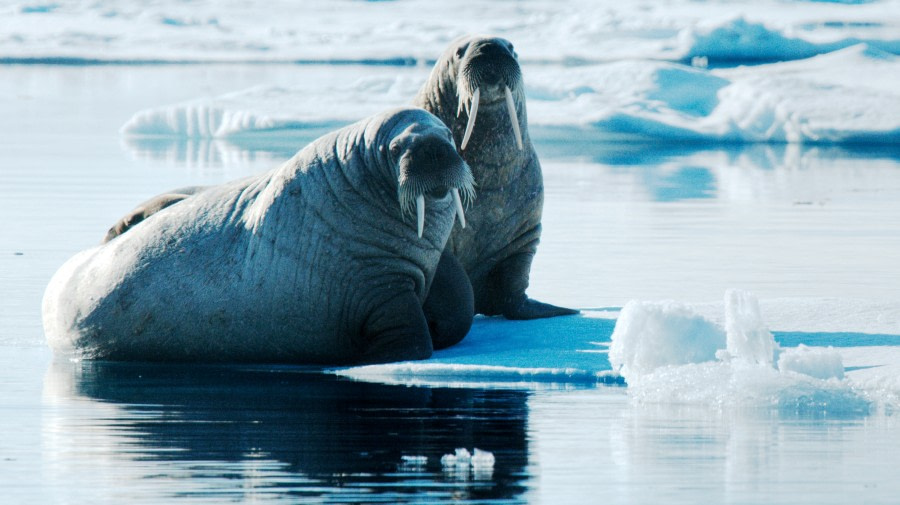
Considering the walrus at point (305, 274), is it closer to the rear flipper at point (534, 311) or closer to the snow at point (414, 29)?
the rear flipper at point (534, 311)

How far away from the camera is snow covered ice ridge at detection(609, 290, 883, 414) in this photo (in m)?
6.04

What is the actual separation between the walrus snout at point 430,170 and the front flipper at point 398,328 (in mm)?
400

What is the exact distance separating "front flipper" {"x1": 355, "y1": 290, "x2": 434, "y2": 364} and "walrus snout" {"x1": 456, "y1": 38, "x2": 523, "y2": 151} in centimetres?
105

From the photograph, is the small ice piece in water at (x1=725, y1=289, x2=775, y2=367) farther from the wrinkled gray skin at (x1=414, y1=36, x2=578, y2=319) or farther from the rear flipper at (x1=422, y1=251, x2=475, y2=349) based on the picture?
the wrinkled gray skin at (x1=414, y1=36, x2=578, y2=319)

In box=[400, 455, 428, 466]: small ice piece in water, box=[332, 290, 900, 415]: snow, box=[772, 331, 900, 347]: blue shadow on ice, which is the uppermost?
box=[772, 331, 900, 347]: blue shadow on ice

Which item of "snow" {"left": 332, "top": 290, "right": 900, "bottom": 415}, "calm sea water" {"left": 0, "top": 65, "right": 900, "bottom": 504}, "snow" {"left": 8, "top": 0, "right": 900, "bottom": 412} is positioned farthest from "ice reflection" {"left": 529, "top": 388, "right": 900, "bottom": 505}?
"snow" {"left": 8, "top": 0, "right": 900, "bottom": 412}

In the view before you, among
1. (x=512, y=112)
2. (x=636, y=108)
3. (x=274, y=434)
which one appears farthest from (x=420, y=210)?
(x=636, y=108)

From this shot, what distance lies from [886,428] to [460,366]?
5.95 ft

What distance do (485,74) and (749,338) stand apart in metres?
2.16

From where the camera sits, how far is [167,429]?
5660 millimetres

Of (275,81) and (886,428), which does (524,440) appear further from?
(275,81)

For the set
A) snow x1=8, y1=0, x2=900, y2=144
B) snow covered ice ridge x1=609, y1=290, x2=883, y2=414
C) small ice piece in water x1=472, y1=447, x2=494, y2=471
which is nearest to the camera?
small ice piece in water x1=472, y1=447, x2=494, y2=471

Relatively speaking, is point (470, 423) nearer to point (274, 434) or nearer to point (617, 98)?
point (274, 434)

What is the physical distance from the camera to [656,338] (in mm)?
6492
